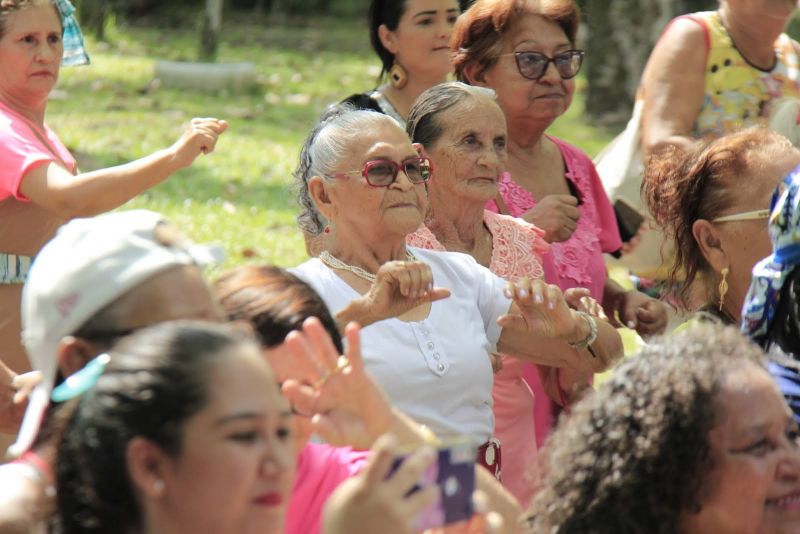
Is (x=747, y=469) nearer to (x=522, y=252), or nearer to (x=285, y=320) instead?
(x=285, y=320)

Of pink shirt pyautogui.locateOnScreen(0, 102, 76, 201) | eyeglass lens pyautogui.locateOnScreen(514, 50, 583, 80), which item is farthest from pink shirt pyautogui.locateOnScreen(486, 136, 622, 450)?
pink shirt pyautogui.locateOnScreen(0, 102, 76, 201)

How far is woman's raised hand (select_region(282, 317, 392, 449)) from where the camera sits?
2.75 m

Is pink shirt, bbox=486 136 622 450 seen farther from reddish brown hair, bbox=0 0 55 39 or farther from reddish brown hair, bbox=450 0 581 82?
reddish brown hair, bbox=0 0 55 39

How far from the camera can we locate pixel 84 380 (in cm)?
223

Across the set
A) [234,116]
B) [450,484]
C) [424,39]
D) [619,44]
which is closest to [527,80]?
[424,39]

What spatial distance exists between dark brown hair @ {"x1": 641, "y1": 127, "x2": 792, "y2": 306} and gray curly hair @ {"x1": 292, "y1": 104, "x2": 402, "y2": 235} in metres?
0.80

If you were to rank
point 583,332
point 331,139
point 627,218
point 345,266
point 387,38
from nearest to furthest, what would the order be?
point 583,332
point 345,266
point 331,139
point 627,218
point 387,38

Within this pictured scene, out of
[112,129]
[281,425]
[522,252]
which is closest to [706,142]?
[522,252]

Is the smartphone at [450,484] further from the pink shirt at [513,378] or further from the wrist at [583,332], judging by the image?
the pink shirt at [513,378]

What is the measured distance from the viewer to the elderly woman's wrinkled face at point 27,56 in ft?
15.4

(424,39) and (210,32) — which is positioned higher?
(424,39)

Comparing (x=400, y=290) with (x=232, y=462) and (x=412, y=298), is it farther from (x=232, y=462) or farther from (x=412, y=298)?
(x=232, y=462)

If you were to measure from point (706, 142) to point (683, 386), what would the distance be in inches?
67.9

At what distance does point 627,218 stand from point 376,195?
1.71m
